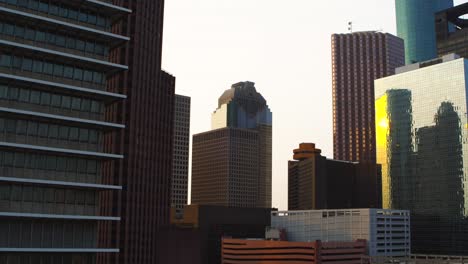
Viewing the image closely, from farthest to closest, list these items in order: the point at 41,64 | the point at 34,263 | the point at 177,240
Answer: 1. the point at 177,240
2. the point at 41,64
3. the point at 34,263

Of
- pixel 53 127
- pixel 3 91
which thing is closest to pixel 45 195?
pixel 53 127

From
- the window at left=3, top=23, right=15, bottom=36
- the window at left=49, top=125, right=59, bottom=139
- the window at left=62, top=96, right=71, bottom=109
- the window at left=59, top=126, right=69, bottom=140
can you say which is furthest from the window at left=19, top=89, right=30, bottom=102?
the window at left=3, top=23, right=15, bottom=36

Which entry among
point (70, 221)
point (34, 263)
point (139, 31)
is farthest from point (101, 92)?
point (139, 31)

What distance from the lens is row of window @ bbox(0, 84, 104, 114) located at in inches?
2911

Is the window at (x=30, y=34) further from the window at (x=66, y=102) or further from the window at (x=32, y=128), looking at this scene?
the window at (x=32, y=128)

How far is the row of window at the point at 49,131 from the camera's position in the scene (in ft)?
240

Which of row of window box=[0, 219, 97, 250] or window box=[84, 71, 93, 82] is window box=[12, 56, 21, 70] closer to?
window box=[84, 71, 93, 82]

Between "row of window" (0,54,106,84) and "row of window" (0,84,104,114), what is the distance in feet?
8.51

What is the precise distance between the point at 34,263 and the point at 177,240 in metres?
56.6

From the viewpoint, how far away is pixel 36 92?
76000mm

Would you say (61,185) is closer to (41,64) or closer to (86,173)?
(86,173)

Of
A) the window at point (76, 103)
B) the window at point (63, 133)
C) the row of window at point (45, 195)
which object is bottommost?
Result: the row of window at point (45, 195)

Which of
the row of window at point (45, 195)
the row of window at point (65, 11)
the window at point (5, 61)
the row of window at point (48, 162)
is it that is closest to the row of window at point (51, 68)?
the window at point (5, 61)

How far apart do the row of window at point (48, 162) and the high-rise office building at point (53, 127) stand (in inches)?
4.4
